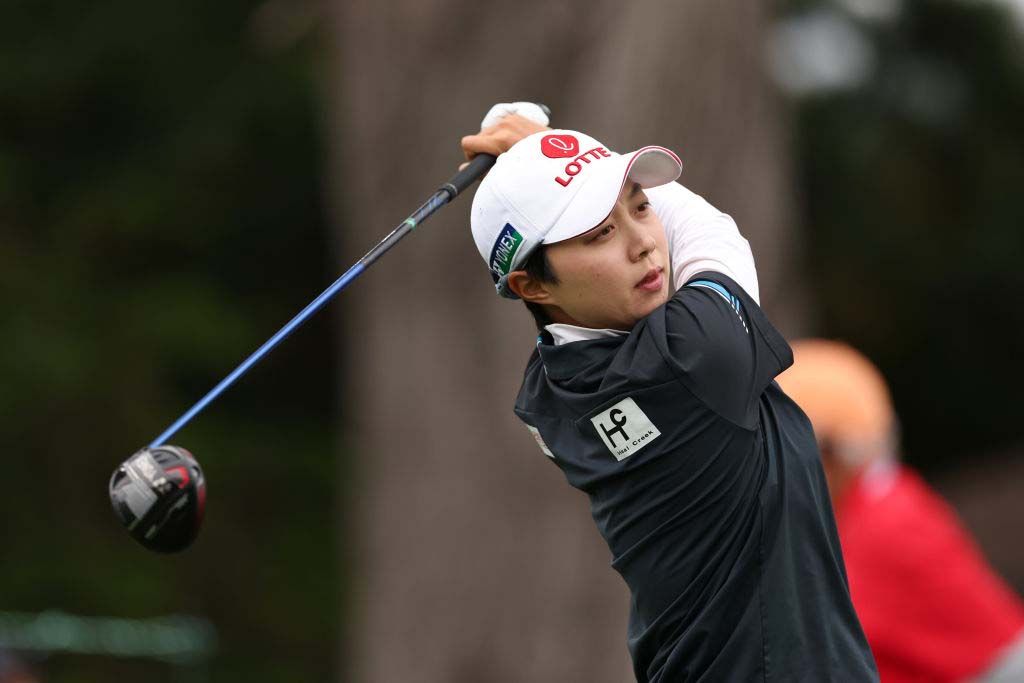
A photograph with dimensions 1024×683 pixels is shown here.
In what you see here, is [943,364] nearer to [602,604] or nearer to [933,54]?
[933,54]

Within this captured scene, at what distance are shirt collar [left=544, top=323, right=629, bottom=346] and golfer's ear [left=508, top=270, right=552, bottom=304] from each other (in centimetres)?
6

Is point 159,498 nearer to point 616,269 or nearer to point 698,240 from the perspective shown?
point 616,269

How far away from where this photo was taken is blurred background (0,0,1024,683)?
697 centimetres

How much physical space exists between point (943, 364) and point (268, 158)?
5.57m

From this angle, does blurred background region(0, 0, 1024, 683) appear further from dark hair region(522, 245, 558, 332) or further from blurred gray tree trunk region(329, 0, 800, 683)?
dark hair region(522, 245, 558, 332)

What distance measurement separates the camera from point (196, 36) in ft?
39.8

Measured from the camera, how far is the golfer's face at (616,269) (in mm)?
3168

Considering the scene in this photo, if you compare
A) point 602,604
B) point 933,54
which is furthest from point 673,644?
point 933,54

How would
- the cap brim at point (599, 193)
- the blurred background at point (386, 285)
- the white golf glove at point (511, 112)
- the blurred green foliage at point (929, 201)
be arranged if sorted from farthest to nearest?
the blurred green foliage at point (929, 201)
the blurred background at point (386, 285)
the white golf glove at point (511, 112)
the cap brim at point (599, 193)

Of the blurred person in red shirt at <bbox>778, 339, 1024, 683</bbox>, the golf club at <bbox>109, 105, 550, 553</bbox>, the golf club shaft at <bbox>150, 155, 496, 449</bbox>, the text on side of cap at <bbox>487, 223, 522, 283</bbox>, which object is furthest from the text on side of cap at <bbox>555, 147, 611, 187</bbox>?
the blurred person in red shirt at <bbox>778, 339, 1024, 683</bbox>

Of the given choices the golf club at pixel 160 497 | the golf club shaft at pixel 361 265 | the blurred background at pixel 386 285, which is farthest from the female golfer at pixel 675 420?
the blurred background at pixel 386 285

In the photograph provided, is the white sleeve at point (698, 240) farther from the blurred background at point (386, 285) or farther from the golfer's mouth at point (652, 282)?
the blurred background at point (386, 285)

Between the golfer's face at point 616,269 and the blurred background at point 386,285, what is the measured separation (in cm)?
348

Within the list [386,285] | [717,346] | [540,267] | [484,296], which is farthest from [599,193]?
[386,285]
